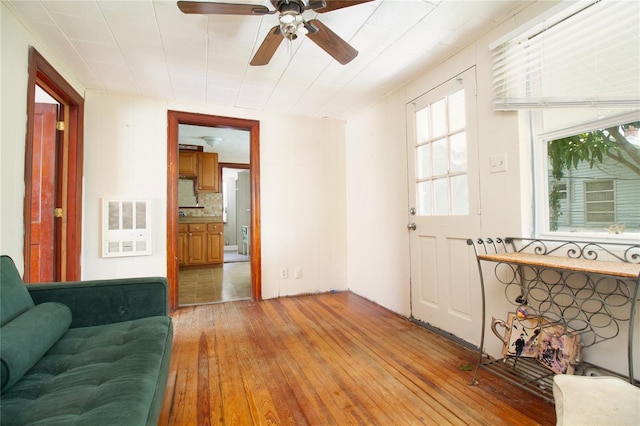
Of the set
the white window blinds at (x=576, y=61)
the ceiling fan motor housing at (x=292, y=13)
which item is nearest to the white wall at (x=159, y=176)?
the ceiling fan motor housing at (x=292, y=13)

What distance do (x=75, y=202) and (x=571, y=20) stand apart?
3.90 m

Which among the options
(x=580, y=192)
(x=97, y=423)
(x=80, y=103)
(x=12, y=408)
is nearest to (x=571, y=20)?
(x=580, y=192)

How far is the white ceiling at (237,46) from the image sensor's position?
176cm

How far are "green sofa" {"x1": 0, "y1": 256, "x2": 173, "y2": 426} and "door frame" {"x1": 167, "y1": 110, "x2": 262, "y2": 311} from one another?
147 cm

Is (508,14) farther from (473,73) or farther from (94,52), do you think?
(94,52)

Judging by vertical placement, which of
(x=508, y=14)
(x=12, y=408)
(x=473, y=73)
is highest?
(x=508, y=14)

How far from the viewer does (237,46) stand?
2.13 meters

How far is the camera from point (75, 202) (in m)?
2.65

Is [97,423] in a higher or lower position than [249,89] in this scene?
lower

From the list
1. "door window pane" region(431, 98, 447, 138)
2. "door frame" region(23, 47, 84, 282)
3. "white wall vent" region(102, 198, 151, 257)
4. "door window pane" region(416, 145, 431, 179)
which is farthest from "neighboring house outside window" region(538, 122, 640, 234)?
"door frame" region(23, 47, 84, 282)

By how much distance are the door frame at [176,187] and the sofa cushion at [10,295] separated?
5.48 ft

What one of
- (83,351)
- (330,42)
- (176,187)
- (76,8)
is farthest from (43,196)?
(330,42)

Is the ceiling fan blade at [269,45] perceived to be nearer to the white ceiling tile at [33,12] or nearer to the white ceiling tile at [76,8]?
the white ceiling tile at [76,8]

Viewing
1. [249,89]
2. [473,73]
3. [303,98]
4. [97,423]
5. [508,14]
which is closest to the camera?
[97,423]
